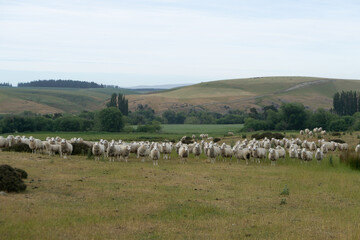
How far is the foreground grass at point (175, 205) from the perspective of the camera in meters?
12.3

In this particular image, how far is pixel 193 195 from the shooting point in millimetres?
17562

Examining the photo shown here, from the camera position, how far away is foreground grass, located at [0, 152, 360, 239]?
12.3m

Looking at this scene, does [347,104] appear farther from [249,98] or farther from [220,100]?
[220,100]

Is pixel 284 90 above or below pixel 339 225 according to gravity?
above

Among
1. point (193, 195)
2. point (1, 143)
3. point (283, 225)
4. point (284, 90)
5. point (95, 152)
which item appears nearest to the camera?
point (283, 225)

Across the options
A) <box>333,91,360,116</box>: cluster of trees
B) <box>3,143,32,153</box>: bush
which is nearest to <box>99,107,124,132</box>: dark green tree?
<box>3,143,32,153</box>: bush

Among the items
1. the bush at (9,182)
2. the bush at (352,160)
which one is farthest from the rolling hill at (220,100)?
the bush at (9,182)

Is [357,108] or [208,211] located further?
[357,108]

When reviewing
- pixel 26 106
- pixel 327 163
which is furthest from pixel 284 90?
pixel 327 163

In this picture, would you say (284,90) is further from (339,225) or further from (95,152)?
(339,225)

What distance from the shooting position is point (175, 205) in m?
15.5

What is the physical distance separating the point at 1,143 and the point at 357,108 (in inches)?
3685

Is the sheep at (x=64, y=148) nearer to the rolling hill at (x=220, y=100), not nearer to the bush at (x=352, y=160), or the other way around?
the bush at (x=352, y=160)

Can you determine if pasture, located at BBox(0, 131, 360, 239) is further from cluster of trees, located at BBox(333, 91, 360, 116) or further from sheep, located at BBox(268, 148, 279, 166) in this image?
cluster of trees, located at BBox(333, 91, 360, 116)
